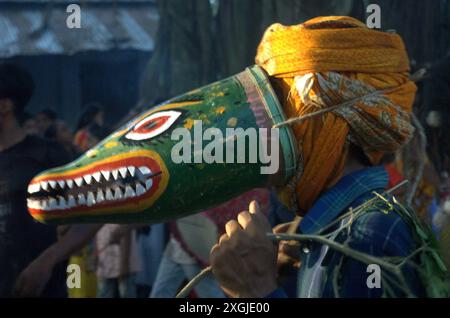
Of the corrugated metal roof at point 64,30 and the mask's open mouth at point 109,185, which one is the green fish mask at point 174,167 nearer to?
the mask's open mouth at point 109,185

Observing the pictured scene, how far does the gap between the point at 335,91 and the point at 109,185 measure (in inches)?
21.9

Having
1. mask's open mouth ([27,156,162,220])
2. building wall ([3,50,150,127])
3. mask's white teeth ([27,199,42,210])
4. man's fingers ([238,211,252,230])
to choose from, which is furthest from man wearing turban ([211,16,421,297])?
building wall ([3,50,150,127])

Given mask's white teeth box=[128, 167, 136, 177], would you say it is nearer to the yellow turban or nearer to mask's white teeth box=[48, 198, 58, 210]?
mask's white teeth box=[48, 198, 58, 210]

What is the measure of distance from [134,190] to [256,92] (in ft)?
1.18

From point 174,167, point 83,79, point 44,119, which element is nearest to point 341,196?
point 174,167

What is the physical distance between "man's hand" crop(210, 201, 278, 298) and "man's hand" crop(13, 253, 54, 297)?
235 centimetres

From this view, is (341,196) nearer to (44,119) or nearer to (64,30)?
(44,119)

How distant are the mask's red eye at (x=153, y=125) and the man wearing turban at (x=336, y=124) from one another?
263 mm

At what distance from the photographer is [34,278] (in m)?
4.22

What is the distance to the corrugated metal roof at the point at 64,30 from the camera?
12453mm

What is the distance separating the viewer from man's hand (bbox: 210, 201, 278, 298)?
1.99m

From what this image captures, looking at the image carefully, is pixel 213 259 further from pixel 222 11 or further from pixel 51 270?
pixel 222 11
